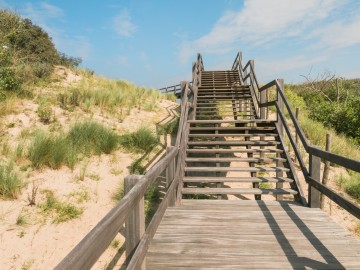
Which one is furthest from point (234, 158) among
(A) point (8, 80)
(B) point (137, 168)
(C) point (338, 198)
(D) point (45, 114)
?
(A) point (8, 80)

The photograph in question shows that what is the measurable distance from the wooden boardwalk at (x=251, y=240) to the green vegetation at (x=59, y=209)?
2.65 m

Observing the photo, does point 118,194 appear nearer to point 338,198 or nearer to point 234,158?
point 234,158

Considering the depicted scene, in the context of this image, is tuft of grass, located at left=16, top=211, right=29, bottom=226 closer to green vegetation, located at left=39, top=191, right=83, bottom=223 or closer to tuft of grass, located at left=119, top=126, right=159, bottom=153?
green vegetation, located at left=39, top=191, right=83, bottom=223

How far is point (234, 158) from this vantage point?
5672 millimetres

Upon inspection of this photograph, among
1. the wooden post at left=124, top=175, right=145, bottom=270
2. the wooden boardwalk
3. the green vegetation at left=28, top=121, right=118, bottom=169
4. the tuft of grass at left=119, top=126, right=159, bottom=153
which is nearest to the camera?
the wooden post at left=124, top=175, right=145, bottom=270

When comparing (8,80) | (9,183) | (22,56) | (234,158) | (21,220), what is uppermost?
(22,56)

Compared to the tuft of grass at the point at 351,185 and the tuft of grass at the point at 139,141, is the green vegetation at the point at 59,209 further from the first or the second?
the tuft of grass at the point at 351,185

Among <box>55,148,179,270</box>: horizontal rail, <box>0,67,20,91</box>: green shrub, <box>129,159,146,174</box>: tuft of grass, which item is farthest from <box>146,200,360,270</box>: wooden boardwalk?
<box>0,67,20,91</box>: green shrub

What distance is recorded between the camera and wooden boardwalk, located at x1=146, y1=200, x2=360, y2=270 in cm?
267

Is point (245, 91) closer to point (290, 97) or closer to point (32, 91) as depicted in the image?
point (32, 91)

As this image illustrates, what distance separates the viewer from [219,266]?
262 centimetres

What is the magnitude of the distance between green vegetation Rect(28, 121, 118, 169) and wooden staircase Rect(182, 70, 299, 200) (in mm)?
2682

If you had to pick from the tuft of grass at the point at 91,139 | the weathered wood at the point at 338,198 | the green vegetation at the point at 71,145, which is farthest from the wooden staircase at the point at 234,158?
the green vegetation at the point at 71,145

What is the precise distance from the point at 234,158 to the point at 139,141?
415cm
